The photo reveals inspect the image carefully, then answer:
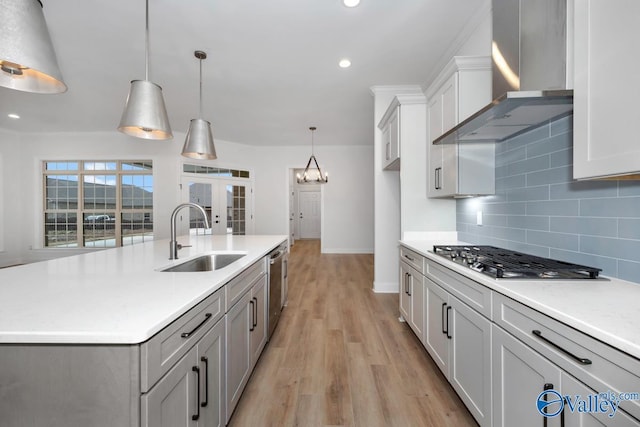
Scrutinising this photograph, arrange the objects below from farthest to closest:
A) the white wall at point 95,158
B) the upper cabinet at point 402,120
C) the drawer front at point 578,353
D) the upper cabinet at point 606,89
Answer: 1. the white wall at point 95,158
2. the upper cabinet at point 402,120
3. the upper cabinet at point 606,89
4. the drawer front at point 578,353

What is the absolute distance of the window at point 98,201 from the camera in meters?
6.13

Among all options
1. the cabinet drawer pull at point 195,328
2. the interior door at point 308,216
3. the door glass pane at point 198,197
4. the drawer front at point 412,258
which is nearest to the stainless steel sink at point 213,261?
the cabinet drawer pull at point 195,328

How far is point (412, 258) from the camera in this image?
2.39 meters

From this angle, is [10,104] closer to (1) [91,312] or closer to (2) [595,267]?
(1) [91,312]

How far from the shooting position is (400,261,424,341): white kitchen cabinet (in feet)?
7.09

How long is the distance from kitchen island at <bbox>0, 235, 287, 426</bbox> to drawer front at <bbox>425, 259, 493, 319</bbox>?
1273 mm

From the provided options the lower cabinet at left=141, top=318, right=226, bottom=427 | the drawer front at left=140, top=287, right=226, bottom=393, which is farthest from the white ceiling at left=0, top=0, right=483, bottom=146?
the lower cabinet at left=141, top=318, right=226, bottom=427

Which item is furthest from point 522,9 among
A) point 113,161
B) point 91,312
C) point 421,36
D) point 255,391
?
point 113,161

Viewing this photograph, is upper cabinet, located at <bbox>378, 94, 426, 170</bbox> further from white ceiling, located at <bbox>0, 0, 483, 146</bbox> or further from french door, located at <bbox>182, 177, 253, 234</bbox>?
french door, located at <bbox>182, 177, 253, 234</bbox>

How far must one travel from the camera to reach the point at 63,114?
16.3 ft

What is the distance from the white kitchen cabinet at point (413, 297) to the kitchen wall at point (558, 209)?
0.69 m

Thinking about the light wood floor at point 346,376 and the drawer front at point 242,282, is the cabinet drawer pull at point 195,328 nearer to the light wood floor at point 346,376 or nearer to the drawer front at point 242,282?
the drawer front at point 242,282

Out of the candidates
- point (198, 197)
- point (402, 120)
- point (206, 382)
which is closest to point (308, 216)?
point (198, 197)

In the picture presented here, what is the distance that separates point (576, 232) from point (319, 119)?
4.49 meters
